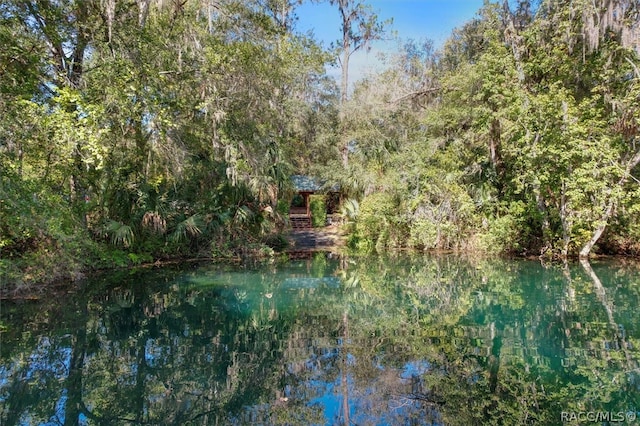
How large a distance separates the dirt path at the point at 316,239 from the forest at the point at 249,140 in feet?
5.67

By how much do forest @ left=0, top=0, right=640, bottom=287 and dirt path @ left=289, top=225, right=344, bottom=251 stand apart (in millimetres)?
1727

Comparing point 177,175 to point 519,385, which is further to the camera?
point 177,175

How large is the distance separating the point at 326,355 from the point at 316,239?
15772 millimetres

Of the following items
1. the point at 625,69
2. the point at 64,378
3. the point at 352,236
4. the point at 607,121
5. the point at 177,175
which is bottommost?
the point at 64,378

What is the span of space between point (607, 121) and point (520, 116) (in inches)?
96.3

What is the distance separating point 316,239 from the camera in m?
21.2

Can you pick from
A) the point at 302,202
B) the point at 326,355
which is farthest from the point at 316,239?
the point at 326,355

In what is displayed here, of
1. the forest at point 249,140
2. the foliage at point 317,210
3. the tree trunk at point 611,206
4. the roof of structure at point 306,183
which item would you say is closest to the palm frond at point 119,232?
the forest at point 249,140

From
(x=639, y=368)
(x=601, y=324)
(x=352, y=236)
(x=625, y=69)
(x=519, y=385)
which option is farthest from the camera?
(x=352, y=236)

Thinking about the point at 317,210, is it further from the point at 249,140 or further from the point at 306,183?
the point at 249,140

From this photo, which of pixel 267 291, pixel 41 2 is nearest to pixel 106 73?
pixel 41 2

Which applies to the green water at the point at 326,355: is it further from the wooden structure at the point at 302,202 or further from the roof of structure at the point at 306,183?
the roof of structure at the point at 306,183

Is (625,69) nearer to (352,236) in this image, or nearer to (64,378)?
(352,236)

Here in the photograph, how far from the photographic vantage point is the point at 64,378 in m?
4.71
